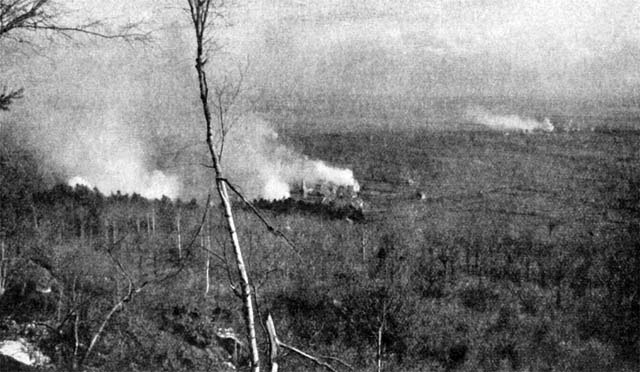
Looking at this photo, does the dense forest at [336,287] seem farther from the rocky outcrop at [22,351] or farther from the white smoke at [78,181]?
the white smoke at [78,181]

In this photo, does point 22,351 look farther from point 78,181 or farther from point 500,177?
point 500,177

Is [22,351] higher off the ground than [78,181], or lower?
higher

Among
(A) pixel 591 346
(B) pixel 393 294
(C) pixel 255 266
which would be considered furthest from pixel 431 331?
(C) pixel 255 266

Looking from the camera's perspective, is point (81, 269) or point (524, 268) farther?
point (524, 268)

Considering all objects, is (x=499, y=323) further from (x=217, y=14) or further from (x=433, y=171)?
(x=433, y=171)

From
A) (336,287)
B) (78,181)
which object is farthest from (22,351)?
(78,181)

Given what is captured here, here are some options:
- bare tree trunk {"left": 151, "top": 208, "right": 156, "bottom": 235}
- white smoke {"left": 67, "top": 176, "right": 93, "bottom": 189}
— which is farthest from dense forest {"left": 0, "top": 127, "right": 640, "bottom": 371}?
white smoke {"left": 67, "top": 176, "right": 93, "bottom": 189}

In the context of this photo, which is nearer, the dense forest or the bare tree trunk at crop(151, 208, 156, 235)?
the dense forest

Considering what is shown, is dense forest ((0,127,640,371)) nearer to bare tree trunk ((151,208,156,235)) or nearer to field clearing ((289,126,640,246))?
bare tree trunk ((151,208,156,235))
